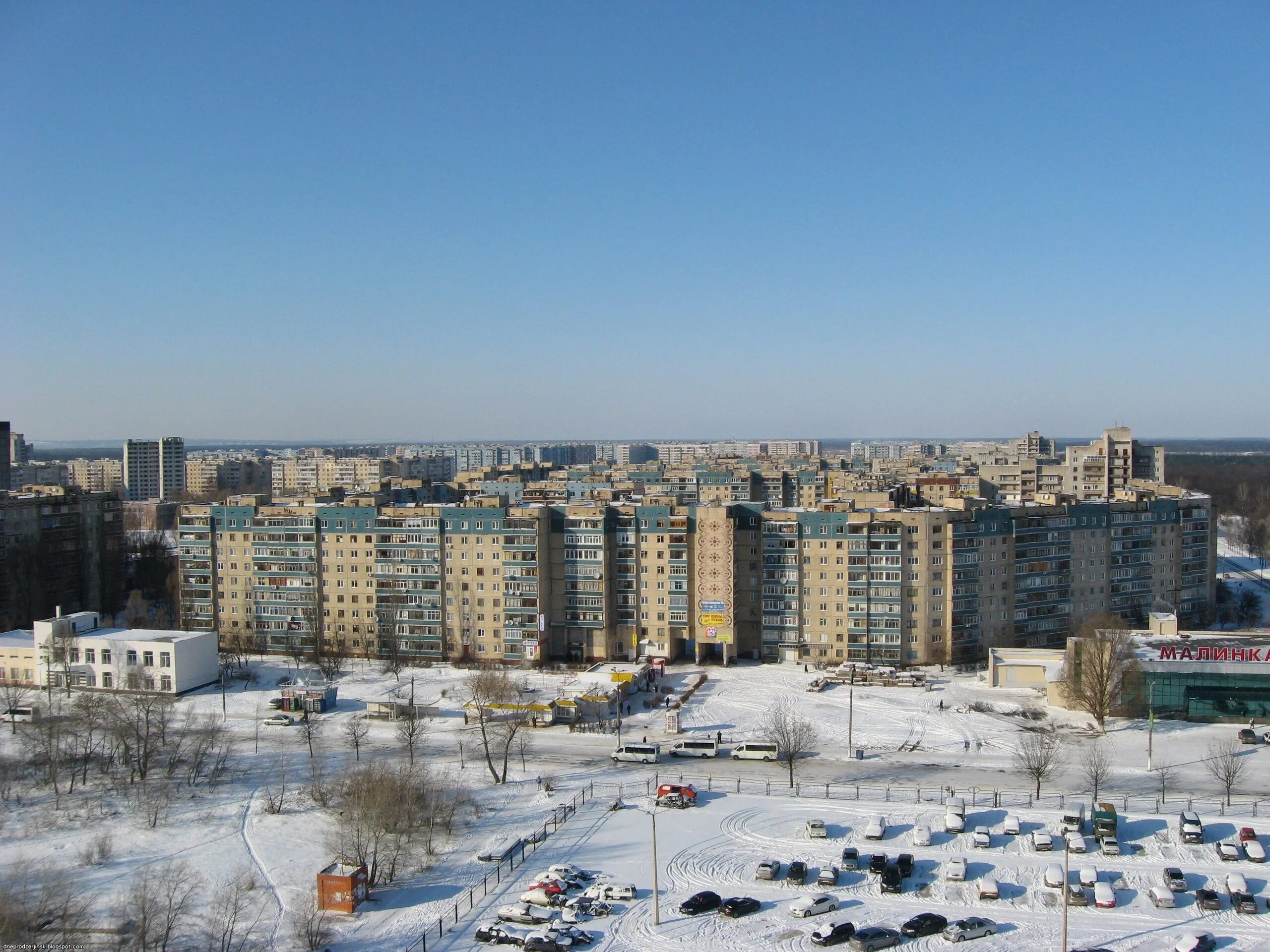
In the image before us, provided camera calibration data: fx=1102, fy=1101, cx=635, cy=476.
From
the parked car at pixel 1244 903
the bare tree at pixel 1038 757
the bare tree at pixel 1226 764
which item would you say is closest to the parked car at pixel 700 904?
the parked car at pixel 1244 903

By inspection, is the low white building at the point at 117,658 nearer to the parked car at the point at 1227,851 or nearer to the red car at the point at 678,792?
the red car at the point at 678,792

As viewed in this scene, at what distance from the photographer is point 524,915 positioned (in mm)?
21016

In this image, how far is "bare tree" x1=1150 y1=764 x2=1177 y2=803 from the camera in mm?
28467

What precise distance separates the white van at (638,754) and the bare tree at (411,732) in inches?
233

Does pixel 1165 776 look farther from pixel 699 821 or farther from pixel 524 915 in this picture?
pixel 524 915

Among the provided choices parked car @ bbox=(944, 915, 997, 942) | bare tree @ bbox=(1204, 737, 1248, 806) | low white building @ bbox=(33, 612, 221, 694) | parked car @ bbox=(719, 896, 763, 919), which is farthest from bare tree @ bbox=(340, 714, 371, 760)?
bare tree @ bbox=(1204, 737, 1248, 806)

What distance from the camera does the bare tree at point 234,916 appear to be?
1991 centimetres

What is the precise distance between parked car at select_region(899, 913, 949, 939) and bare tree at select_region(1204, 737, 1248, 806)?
1133cm

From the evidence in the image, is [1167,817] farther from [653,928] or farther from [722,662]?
[722,662]

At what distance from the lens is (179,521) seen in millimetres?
51125

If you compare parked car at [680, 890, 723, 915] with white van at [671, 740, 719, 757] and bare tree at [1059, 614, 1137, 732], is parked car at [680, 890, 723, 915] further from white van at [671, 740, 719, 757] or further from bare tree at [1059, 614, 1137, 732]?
bare tree at [1059, 614, 1137, 732]

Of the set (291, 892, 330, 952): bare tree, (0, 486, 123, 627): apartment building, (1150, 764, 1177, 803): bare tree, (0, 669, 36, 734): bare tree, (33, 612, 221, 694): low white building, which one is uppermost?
(0, 486, 123, 627): apartment building

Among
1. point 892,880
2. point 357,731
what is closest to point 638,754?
point 357,731

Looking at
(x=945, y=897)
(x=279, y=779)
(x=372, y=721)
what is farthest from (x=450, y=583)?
(x=945, y=897)
